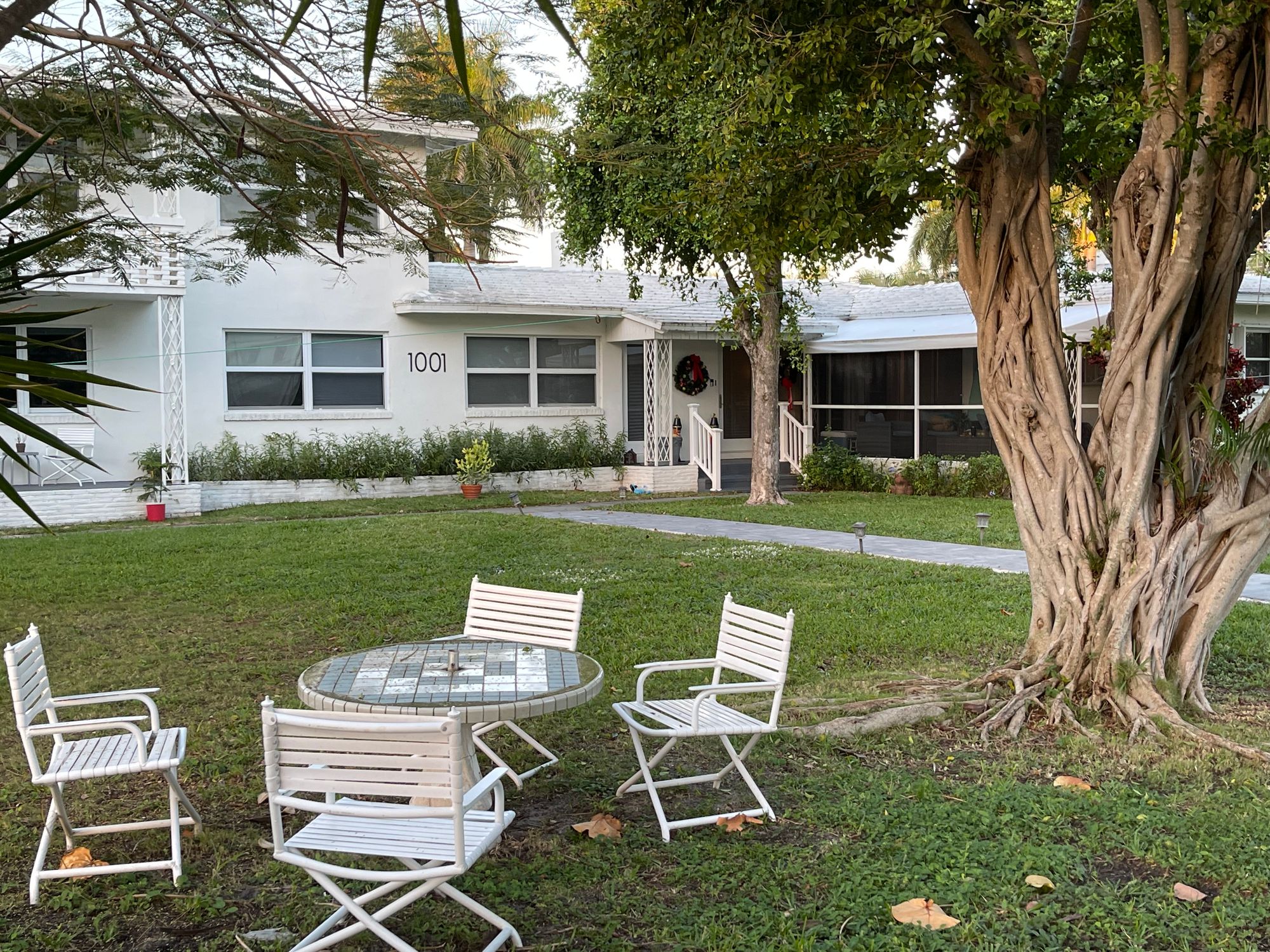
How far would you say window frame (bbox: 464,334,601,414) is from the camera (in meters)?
20.5

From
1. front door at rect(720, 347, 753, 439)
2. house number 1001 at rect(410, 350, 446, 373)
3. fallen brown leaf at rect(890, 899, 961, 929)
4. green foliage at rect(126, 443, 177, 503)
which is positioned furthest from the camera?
front door at rect(720, 347, 753, 439)

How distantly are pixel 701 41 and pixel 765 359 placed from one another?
11.0 m

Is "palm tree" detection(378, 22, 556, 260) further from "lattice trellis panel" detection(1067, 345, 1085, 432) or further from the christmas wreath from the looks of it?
the christmas wreath

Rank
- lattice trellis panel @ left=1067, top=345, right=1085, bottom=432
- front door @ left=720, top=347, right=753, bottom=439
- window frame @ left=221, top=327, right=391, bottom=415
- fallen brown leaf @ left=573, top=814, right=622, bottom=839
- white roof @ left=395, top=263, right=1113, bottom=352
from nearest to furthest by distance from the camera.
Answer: fallen brown leaf @ left=573, top=814, right=622, bottom=839, lattice trellis panel @ left=1067, top=345, right=1085, bottom=432, window frame @ left=221, top=327, right=391, bottom=415, white roof @ left=395, top=263, right=1113, bottom=352, front door @ left=720, top=347, right=753, bottom=439

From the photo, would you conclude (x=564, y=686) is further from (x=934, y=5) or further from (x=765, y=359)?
(x=765, y=359)

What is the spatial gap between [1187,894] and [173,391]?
16057 millimetres

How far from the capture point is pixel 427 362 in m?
20.0

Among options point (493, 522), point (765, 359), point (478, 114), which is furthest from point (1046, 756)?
point (765, 359)

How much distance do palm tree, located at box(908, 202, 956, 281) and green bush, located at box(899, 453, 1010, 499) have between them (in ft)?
25.7

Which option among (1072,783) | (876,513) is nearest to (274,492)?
(876,513)

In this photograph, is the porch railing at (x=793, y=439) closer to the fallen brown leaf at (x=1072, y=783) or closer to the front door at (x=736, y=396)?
the front door at (x=736, y=396)

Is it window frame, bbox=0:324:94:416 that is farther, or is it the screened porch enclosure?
the screened porch enclosure

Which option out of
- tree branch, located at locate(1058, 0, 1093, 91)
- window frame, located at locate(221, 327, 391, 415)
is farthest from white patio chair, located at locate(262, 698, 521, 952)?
window frame, located at locate(221, 327, 391, 415)

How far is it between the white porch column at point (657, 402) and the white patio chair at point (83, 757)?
53.3 ft
